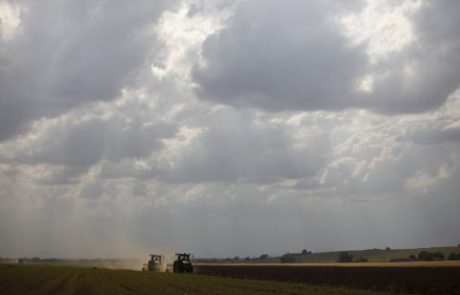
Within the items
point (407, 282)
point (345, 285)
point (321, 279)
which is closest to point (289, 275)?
point (321, 279)

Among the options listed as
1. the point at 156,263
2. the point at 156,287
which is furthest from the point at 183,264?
the point at 156,287

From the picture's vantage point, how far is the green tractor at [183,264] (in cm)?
8541

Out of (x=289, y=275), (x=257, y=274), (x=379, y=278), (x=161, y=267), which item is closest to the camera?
(x=379, y=278)

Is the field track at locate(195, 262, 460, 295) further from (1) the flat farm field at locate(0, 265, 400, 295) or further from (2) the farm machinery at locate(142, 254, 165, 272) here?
(2) the farm machinery at locate(142, 254, 165, 272)

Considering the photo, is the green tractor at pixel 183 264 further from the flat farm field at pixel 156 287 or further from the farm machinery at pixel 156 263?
the flat farm field at pixel 156 287

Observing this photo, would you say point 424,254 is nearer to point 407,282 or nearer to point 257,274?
point 257,274

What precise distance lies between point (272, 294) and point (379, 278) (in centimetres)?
1439

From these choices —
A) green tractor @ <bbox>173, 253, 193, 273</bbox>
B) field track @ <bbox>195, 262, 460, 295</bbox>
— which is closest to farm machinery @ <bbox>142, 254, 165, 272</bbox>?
green tractor @ <bbox>173, 253, 193, 273</bbox>

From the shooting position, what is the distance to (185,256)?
86438 millimetres

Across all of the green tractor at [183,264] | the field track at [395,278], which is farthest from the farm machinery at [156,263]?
the field track at [395,278]

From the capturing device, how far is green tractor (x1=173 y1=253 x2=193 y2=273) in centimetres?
8541

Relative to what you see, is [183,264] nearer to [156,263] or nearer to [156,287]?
[156,263]

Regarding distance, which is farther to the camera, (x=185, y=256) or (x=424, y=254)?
(x=424, y=254)

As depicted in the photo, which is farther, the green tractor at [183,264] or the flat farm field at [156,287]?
the green tractor at [183,264]
